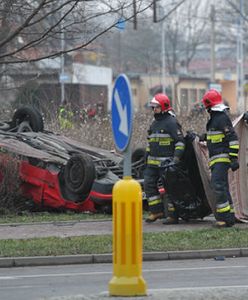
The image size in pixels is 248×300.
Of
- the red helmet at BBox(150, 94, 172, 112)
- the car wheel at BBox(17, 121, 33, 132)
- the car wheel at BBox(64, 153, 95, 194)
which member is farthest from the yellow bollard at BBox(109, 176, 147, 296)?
the car wheel at BBox(17, 121, 33, 132)

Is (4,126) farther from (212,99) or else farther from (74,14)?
(212,99)

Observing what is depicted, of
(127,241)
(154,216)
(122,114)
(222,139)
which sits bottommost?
(154,216)

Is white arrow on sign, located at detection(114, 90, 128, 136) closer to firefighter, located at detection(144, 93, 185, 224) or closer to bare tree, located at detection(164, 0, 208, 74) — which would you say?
firefighter, located at detection(144, 93, 185, 224)

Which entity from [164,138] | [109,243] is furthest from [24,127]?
[109,243]

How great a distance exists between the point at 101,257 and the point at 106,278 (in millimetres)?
1348

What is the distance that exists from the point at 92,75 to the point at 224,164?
5012cm

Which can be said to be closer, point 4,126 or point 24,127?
point 24,127

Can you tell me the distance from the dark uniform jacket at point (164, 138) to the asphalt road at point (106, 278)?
2.86m

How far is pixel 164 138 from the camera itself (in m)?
13.0

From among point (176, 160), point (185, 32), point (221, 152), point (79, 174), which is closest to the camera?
A: point (221, 152)

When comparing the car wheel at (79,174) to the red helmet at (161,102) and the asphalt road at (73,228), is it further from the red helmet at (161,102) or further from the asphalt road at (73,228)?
the red helmet at (161,102)

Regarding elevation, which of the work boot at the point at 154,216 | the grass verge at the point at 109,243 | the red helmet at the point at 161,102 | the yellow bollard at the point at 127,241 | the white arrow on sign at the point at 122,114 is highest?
the red helmet at the point at 161,102

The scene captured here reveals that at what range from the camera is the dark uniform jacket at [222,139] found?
12.4 metres

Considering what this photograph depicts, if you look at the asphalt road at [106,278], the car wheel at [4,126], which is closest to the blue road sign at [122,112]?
the asphalt road at [106,278]
